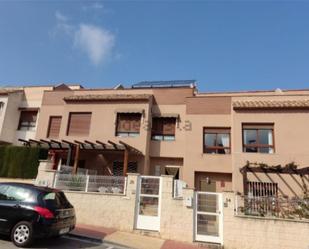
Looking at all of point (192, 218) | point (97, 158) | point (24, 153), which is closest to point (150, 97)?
point (97, 158)

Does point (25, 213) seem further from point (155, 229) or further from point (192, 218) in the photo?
point (192, 218)

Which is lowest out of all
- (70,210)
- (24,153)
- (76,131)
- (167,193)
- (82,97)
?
(70,210)

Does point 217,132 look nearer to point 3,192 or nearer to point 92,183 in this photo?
point 92,183

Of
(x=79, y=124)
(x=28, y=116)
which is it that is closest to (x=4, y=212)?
(x=79, y=124)

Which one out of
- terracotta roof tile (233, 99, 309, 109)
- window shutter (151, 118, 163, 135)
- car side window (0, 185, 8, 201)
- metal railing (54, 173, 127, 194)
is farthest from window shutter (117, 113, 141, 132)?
car side window (0, 185, 8, 201)

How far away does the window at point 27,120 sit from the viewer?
21.6m

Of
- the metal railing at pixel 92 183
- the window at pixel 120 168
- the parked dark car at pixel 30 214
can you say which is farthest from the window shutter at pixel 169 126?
the parked dark car at pixel 30 214

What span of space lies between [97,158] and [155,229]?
8312 mm

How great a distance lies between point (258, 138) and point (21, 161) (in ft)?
45.4

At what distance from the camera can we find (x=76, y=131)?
62.4 ft

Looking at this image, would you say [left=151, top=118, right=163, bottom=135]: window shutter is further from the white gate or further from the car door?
the car door

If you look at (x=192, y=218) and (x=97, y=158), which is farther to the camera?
(x=97, y=158)

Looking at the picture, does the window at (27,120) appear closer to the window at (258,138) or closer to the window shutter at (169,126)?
the window shutter at (169,126)

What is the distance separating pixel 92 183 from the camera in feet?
41.5
